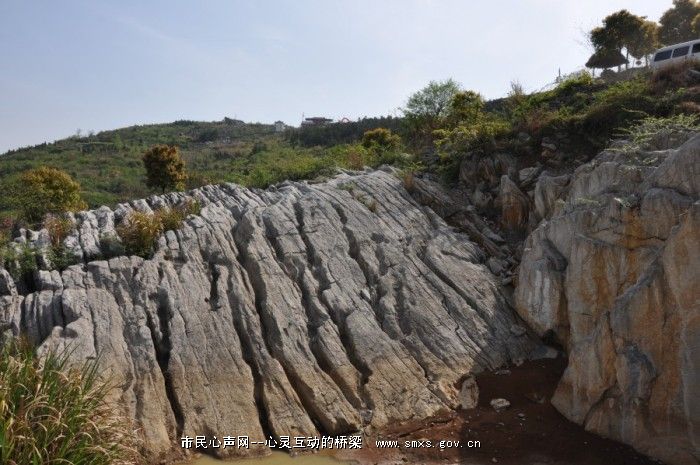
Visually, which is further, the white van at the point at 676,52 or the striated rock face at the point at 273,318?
the white van at the point at 676,52

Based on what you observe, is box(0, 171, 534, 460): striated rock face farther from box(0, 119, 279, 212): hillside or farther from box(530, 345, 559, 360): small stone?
box(0, 119, 279, 212): hillside

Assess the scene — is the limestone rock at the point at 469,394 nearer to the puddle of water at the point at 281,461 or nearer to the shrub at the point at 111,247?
the puddle of water at the point at 281,461

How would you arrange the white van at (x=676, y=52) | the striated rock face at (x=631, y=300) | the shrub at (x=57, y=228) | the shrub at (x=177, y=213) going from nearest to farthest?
the striated rock face at (x=631, y=300) < the shrub at (x=57, y=228) < the shrub at (x=177, y=213) < the white van at (x=676, y=52)

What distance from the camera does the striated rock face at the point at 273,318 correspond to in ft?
28.2

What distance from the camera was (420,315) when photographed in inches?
422

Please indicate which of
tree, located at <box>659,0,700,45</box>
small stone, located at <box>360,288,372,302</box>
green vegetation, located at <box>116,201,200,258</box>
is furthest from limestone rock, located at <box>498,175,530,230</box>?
tree, located at <box>659,0,700,45</box>

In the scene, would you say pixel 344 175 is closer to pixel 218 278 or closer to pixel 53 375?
pixel 218 278

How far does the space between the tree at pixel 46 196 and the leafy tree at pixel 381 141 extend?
9847 millimetres

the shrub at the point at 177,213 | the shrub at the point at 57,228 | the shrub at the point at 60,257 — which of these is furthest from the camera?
the shrub at the point at 177,213

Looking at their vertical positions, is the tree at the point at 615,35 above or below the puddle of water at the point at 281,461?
above

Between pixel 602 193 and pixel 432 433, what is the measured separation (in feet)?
17.5

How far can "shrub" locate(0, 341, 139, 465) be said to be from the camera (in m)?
5.02

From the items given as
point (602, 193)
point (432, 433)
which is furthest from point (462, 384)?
point (602, 193)

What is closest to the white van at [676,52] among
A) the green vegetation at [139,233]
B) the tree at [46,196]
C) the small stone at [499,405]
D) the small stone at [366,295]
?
the small stone at [366,295]
